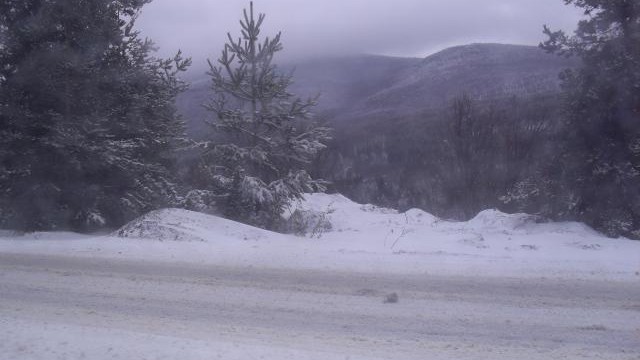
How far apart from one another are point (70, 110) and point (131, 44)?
9.69ft

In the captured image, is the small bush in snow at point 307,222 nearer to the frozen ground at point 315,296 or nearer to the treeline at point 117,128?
the treeline at point 117,128

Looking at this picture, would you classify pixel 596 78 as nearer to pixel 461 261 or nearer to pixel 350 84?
pixel 461 261

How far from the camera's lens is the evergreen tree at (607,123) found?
16.2 meters

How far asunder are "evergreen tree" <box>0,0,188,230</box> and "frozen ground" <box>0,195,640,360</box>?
2358mm

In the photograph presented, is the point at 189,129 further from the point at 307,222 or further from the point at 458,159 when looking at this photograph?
the point at 458,159

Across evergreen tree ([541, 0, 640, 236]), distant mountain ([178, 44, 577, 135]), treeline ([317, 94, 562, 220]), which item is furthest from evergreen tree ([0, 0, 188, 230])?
distant mountain ([178, 44, 577, 135])

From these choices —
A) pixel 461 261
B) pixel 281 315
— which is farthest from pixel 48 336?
pixel 461 261

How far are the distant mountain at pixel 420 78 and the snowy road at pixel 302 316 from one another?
31371 mm

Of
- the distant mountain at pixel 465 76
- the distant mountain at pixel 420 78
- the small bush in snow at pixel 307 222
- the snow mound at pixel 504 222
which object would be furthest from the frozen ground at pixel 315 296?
the distant mountain at pixel 465 76

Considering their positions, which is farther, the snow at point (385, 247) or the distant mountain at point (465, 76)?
the distant mountain at point (465, 76)

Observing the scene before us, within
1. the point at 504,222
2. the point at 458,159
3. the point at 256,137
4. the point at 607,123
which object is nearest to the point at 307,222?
the point at 256,137

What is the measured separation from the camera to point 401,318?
7.54 m

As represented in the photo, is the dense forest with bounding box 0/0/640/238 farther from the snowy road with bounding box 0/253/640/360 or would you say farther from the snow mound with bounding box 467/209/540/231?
the snowy road with bounding box 0/253/640/360

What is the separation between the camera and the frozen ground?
646cm
